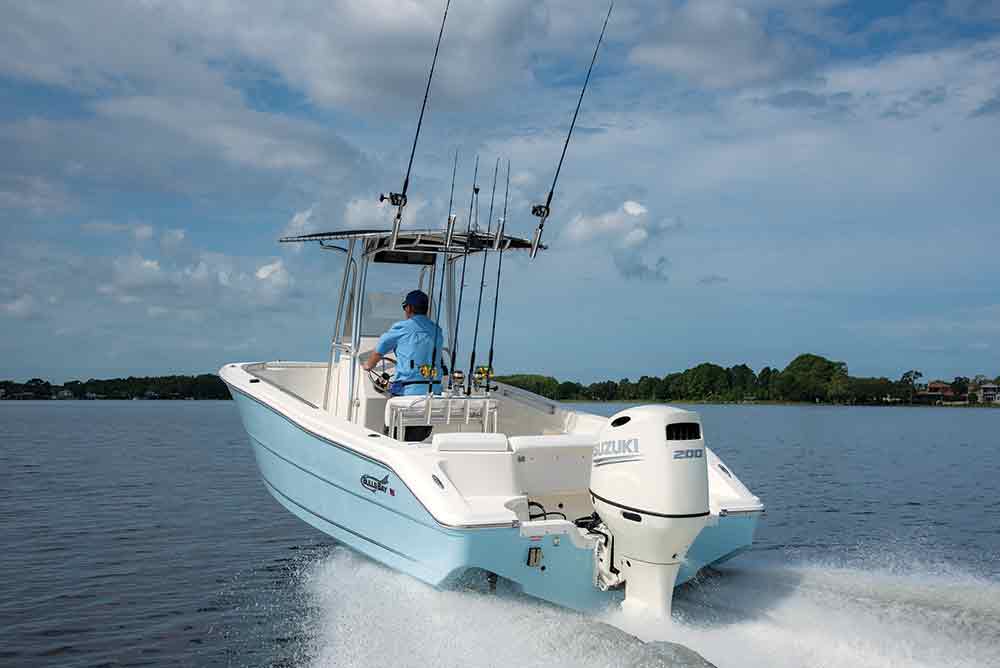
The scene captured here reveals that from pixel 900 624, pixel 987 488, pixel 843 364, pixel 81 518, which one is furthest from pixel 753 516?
pixel 843 364

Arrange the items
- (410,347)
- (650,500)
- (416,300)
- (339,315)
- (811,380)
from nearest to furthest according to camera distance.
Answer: (650,500) < (410,347) < (416,300) < (339,315) < (811,380)

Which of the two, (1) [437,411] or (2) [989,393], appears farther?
(2) [989,393]

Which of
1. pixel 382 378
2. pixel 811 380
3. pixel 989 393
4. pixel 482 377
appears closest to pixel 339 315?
pixel 382 378

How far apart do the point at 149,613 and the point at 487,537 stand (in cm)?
369

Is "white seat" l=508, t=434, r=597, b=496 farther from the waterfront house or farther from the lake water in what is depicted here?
the waterfront house

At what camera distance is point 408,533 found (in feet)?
17.8

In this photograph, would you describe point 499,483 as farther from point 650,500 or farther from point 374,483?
point 650,500

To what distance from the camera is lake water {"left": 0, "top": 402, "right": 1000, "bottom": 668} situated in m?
4.85

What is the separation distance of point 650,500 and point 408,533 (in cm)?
158

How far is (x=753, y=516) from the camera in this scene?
18.7ft

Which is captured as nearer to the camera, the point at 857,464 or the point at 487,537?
the point at 487,537

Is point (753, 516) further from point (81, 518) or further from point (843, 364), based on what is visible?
point (843, 364)

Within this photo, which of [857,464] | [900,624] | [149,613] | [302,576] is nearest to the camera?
[900,624]

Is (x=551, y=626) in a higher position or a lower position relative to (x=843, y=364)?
lower
